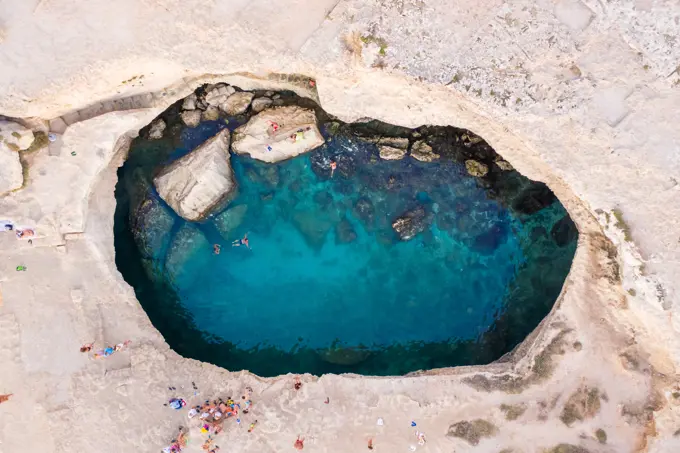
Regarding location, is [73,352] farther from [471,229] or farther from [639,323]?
[639,323]

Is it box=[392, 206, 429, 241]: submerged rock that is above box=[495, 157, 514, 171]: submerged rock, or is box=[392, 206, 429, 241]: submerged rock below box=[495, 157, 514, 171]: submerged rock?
below

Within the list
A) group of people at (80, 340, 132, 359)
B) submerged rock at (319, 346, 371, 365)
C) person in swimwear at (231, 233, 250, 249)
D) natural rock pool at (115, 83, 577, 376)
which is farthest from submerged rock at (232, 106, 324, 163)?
group of people at (80, 340, 132, 359)

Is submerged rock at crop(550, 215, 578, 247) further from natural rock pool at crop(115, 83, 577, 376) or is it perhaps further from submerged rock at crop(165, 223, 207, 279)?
submerged rock at crop(165, 223, 207, 279)

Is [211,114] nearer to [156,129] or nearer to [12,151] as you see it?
[156,129]

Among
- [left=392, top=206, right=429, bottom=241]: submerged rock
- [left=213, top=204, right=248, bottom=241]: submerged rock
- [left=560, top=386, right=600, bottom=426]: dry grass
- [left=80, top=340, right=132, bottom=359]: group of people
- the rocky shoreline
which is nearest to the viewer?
the rocky shoreline

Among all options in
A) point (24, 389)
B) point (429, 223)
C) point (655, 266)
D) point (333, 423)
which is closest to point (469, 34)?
point (429, 223)

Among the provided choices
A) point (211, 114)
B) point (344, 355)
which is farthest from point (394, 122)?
point (344, 355)

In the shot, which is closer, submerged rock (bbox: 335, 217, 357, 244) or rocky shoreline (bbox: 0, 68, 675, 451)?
rocky shoreline (bbox: 0, 68, 675, 451)
